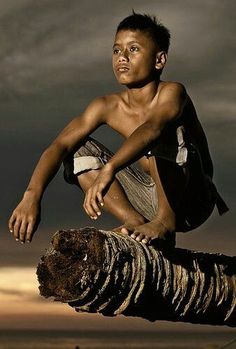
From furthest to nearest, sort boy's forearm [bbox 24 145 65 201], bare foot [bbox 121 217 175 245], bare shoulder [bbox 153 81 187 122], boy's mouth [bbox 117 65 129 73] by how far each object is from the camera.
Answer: boy's mouth [bbox 117 65 129 73], bare shoulder [bbox 153 81 187 122], boy's forearm [bbox 24 145 65 201], bare foot [bbox 121 217 175 245]

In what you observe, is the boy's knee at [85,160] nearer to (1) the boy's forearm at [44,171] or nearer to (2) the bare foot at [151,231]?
(1) the boy's forearm at [44,171]

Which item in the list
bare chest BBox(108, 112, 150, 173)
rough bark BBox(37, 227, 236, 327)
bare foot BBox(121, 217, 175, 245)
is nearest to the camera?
rough bark BBox(37, 227, 236, 327)

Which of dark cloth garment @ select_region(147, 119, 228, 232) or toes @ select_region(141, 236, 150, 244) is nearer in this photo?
toes @ select_region(141, 236, 150, 244)

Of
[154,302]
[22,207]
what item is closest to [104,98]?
[22,207]

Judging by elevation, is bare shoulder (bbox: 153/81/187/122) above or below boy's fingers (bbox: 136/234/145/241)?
above

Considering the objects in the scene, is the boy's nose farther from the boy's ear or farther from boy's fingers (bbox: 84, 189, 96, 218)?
boy's fingers (bbox: 84, 189, 96, 218)

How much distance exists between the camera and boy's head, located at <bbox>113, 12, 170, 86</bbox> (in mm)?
6027

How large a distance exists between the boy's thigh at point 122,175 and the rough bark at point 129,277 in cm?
74

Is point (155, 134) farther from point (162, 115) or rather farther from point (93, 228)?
point (93, 228)

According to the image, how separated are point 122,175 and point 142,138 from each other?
0.89 m

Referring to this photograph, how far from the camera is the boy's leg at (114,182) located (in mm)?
5984

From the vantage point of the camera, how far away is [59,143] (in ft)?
19.7

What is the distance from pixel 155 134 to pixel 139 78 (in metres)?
0.69

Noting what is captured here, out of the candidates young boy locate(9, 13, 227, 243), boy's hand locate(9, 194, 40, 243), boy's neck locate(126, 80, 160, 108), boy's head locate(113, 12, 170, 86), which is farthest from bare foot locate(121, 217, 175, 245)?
boy's head locate(113, 12, 170, 86)
